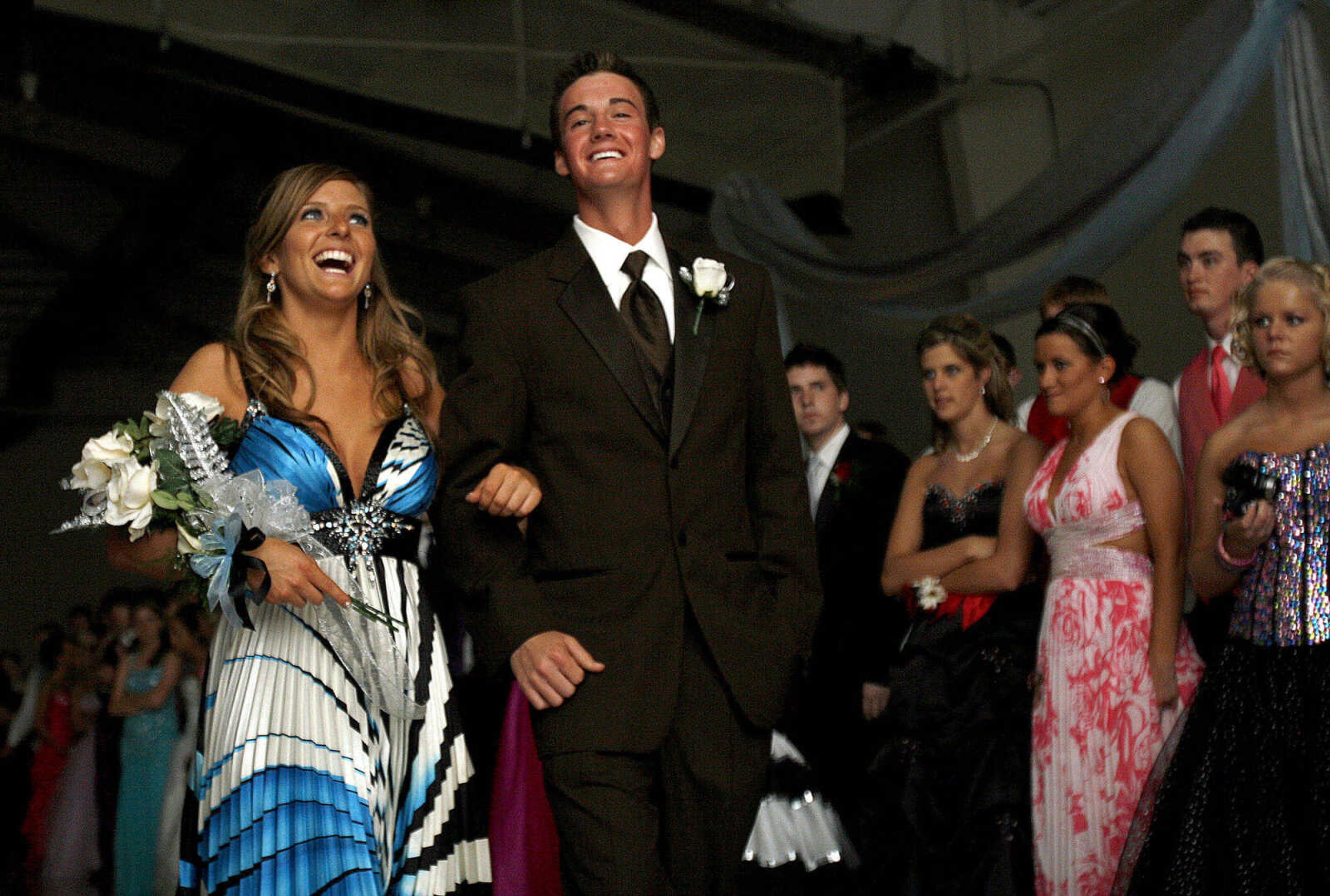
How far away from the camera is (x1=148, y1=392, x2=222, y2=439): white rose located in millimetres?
2930

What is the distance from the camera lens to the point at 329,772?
2.84 metres

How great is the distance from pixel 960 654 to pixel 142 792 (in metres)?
4.54

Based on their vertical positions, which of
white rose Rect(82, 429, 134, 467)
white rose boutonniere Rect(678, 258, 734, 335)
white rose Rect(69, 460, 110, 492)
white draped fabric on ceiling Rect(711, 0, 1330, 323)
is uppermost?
white draped fabric on ceiling Rect(711, 0, 1330, 323)

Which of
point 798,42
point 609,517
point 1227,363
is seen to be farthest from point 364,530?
point 798,42

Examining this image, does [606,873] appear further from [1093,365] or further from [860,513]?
[860,513]

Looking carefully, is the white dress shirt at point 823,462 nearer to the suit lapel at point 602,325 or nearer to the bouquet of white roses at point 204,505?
the bouquet of white roses at point 204,505

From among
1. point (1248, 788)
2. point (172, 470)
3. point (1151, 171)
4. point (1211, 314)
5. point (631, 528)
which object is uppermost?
point (1151, 171)

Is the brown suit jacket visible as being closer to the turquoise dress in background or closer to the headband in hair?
the headband in hair

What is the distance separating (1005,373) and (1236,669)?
1533 millimetres

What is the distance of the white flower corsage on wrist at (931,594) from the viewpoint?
14.3ft

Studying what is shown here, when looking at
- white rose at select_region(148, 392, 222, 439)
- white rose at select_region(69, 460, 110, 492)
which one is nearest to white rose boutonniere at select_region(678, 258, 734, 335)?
white rose at select_region(148, 392, 222, 439)

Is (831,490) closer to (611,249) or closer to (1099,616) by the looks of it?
(1099,616)

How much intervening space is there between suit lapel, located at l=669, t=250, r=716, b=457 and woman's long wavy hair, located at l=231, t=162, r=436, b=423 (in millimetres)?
877

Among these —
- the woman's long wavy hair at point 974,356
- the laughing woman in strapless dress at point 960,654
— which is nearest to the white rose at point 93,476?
the laughing woman in strapless dress at point 960,654
